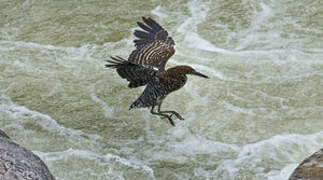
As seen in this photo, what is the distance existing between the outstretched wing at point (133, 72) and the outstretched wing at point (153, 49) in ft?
0.69

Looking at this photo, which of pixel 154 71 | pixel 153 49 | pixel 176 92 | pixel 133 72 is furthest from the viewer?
pixel 176 92

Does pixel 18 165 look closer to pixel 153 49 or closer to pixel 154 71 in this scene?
pixel 154 71

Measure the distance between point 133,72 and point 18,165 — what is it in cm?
205

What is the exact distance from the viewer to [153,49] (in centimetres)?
578

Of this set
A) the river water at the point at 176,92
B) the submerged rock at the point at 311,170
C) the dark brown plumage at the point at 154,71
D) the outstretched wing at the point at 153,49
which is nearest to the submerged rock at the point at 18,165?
the submerged rock at the point at 311,170

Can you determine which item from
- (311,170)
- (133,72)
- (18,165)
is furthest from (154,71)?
(18,165)

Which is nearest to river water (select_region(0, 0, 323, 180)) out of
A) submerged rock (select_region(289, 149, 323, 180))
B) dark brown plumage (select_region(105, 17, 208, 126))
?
dark brown plumage (select_region(105, 17, 208, 126))

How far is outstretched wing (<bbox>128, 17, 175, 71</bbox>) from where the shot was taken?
5638 millimetres

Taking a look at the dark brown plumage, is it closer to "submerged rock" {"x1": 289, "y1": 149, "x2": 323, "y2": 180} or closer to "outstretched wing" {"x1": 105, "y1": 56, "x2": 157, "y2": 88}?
"outstretched wing" {"x1": 105, "y1": 56, "x2": 157, "y2": 88}

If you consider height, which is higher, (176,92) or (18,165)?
(18,165)

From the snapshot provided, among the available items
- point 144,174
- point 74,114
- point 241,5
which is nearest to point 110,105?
point 74,114

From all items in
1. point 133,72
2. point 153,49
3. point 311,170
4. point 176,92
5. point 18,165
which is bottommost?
point 176,92

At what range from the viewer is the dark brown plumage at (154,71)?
5305 mm

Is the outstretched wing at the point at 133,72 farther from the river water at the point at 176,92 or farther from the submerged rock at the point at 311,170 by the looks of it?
the submerged rock at the point at 311,170
